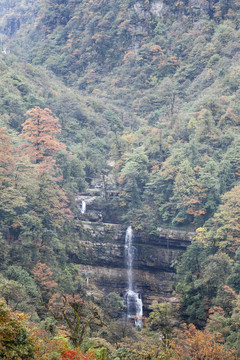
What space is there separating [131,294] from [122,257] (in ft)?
11.3

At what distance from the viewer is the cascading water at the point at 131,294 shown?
1296 inches

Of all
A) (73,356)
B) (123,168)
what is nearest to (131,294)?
(123,168)

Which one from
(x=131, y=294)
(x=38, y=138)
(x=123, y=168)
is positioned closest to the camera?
(x=38, y=138)

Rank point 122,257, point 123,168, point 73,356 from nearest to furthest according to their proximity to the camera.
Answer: point 73,356 < point 122,257 < point 123,168

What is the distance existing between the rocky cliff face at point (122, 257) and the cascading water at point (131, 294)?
34 cm

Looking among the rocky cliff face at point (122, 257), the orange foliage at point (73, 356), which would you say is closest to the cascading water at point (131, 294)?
the rocky cliff face at point (122, 257)

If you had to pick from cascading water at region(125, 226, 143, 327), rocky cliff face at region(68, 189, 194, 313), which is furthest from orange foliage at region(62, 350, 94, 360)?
rocky cliff face at region(68, 189, 194, 313)

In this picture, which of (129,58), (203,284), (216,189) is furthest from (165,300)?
(129,58)

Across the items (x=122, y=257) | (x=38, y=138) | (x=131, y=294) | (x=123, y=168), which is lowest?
(x=131, y=294)

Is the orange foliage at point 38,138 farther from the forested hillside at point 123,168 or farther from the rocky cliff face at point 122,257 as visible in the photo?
the rocky cliff face at point 122,257

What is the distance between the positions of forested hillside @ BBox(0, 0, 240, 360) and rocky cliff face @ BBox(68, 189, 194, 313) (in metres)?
0.86

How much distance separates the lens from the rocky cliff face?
34.6 metres

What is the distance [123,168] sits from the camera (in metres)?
40.1

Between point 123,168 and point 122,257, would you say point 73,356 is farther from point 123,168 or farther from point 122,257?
point 123,168
